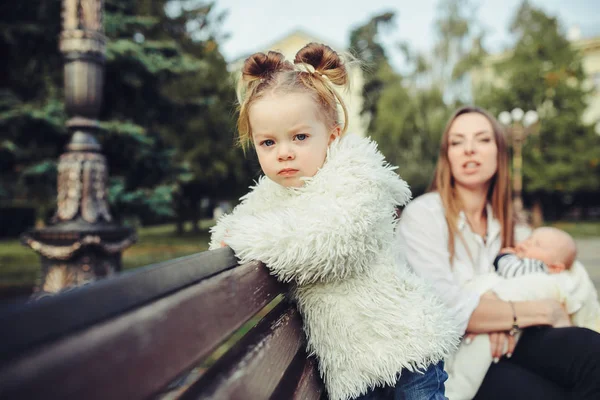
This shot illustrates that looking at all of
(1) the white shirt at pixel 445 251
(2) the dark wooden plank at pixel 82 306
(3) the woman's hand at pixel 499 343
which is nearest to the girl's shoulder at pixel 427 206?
(1) the white shirt at pixel 445 251

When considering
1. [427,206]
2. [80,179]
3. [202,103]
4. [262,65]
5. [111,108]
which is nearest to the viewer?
[262,65]

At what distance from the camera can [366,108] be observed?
34656mm

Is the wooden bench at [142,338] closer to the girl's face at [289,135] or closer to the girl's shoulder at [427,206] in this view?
the girl's face at [289,135]

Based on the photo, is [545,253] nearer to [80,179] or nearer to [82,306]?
[82,306]

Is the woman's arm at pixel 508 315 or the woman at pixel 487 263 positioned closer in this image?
the woman at pixel 487 263

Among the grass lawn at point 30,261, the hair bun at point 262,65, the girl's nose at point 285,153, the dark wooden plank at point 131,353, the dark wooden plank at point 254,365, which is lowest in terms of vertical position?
the grass lawn at point 30,261

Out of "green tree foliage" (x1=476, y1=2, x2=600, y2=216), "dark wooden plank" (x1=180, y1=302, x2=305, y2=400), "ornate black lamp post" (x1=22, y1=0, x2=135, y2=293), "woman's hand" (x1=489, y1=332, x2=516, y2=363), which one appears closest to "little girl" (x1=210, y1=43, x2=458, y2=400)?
"dark wooden plank" (x1=180, y1=302, x2=305, y2=400)

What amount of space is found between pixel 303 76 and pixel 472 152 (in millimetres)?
1333

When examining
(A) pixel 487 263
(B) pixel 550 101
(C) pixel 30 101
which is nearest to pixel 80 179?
(A) pixel 487 263

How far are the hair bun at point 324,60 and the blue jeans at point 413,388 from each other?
0.89 m

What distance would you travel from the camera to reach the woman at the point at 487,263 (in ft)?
6.61

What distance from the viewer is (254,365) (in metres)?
0.89

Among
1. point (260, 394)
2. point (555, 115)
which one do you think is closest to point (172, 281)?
point (260, 394)

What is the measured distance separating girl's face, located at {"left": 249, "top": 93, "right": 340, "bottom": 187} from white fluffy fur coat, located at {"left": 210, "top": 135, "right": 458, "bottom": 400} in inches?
3.1
